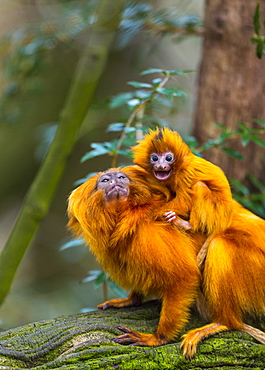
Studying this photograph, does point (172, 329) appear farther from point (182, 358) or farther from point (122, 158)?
point (122, 158)

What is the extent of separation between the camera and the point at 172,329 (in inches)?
87.3

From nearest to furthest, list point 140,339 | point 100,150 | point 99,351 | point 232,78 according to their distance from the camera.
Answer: point 99,351
point 140,339
point 100,150
point 232,78

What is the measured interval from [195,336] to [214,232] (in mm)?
484

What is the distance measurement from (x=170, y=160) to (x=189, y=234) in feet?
1.24

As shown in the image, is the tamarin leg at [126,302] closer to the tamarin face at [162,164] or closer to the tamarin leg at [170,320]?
the tamarin leg at [170,320]

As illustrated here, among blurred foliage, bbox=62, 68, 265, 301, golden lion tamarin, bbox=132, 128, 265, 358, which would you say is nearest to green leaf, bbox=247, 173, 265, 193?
blurred foliage, bbox=62, 68, 265, 301

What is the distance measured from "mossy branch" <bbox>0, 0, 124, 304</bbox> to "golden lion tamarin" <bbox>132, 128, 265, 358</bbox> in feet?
1.39

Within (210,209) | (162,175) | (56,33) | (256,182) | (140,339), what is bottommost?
(140,339)

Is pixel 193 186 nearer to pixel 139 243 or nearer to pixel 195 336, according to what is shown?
pixel 139 243

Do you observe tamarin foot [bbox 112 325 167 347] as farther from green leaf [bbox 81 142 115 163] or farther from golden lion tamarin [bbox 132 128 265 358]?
green leaf [bbox 81 142 115 163]

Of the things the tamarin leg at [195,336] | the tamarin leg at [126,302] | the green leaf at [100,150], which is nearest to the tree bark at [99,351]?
the tamarin leg at [195,336]

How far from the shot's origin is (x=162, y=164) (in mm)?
2371

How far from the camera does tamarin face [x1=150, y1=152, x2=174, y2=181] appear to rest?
2377 millimetres

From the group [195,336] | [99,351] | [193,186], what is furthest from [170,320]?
[193,186]
